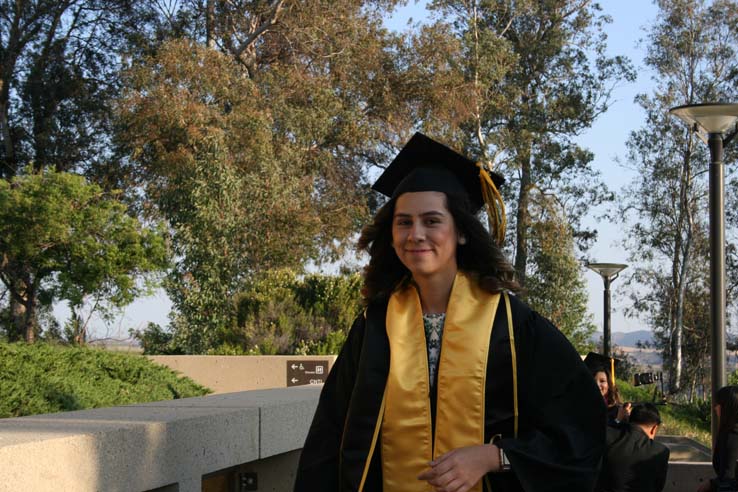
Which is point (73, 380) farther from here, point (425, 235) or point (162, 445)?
point (425, 235)

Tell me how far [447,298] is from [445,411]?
0.40 metres

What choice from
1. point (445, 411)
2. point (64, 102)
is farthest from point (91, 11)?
point (445, 411)

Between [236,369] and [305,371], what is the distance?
1.45m

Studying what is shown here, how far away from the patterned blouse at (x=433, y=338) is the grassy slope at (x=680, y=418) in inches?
644

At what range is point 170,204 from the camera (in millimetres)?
26625

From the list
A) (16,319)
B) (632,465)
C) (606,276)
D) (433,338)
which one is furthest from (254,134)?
(433,338)

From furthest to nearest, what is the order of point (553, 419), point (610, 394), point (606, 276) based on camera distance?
1. point (606, 276)
2. point (610, 394)
3. point (553, 419)

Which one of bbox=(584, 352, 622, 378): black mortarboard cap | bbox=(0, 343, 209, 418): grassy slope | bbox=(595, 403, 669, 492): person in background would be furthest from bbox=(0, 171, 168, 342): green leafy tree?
bbox=(595, 403, 669, 492): person in background

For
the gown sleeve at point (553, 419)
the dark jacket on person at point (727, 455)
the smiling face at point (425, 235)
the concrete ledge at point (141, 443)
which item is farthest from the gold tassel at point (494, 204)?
the dark jacket on person at point (727, 455)

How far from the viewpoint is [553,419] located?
3.00 metres

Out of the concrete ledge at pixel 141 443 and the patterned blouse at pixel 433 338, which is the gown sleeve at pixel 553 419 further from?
the concrete ledge at pixel 141 443

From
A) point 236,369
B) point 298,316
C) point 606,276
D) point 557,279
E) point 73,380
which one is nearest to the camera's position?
point 73,380

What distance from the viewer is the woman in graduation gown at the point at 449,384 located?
9.78 ft

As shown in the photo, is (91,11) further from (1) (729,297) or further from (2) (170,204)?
(1) (729,297)
